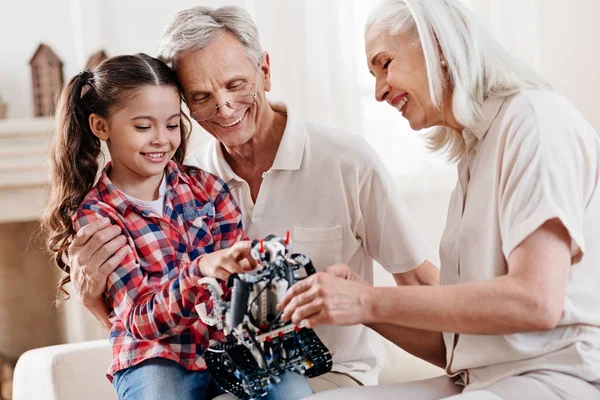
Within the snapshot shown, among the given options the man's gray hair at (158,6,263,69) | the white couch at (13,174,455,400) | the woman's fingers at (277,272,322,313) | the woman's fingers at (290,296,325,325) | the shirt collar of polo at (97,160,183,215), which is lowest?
the white couch at (13,174,455,400)

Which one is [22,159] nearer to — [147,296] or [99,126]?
[99,126]

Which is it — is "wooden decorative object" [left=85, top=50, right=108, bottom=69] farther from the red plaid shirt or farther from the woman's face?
the woman's face

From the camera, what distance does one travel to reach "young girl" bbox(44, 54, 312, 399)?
161 centimetres

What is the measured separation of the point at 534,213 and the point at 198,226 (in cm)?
75

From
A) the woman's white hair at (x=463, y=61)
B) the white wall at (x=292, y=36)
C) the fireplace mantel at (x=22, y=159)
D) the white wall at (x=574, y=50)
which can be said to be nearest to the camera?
the woman's white hair at (x=463, y=61)

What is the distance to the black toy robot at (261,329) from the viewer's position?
130 cm

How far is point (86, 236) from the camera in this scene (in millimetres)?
1651

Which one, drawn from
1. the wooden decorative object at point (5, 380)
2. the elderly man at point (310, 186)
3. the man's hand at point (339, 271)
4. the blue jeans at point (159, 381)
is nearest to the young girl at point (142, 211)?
the blue jeans at point (159, 381)

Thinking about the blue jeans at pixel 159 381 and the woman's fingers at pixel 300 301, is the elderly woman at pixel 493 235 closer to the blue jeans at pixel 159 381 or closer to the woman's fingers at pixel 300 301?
the woman's fingers at pixel 300 301

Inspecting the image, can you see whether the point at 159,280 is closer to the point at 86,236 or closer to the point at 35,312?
the point at 86,236

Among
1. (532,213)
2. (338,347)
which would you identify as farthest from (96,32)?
(532,213)

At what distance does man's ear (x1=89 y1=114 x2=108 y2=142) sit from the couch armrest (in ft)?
2.71

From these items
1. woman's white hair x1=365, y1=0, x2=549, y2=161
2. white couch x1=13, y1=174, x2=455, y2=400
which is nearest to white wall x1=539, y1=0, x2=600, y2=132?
white couch x1=13, y1=174, x2=455, y2=400

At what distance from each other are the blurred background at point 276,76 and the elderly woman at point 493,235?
155 centimetres
